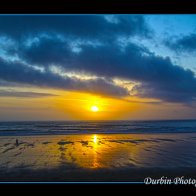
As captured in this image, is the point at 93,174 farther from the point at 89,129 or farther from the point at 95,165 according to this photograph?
the point at 89,129

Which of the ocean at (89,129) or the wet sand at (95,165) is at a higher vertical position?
the ocean at (89,129)

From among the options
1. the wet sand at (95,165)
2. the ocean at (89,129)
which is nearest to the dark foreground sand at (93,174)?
the wet sand at (95,165)

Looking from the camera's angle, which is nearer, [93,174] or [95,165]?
[93,174]

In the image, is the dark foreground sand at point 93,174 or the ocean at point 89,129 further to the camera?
the ocean at point 89,129

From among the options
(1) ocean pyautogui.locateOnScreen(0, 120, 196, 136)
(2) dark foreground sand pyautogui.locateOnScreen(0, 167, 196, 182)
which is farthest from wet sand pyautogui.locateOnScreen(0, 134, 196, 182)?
(1) ocean pyautogui.locateOnScreen(0, 120, 196, 136)

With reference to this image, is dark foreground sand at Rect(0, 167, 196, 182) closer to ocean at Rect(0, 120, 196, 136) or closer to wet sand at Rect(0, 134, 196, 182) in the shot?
wet sand at Rect(0, 134, 196, 182)

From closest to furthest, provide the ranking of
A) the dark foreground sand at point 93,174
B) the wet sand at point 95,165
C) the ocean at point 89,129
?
1. the dark foreground sand at point 93,174
2. the wet sand at point 95,165
3. the ocean at point 89,129

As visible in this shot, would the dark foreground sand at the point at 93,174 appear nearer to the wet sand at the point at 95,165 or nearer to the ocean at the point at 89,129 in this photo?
the wet sand at the point at 95,165

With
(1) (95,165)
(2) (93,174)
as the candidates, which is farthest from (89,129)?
(2) (93,174)
